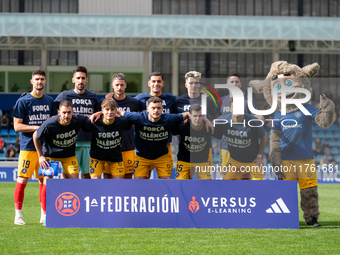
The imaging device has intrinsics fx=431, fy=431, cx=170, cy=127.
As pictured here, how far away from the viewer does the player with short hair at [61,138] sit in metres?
5.67

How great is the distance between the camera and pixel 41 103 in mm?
6141

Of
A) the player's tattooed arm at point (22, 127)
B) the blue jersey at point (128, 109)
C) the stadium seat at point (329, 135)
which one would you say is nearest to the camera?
the player's tattooed arm at point (22, 127)

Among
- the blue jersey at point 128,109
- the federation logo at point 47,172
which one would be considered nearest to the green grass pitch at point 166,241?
the federation logo at point 47,172

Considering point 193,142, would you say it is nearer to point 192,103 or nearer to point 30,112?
point 192,103

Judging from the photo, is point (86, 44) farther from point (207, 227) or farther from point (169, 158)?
point (207, 227)

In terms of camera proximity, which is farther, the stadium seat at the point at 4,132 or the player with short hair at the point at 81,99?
the stadium seat at the point at 4,132

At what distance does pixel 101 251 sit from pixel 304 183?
3138 millimetres

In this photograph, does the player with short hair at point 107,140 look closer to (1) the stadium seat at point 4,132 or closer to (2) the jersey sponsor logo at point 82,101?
(2) the jersey sponsor logo at point 82,101

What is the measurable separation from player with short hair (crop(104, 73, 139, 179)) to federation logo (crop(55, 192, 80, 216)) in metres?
0.92

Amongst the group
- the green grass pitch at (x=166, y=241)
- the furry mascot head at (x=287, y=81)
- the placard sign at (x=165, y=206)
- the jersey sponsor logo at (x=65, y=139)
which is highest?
the furry mascot head at (x=287, y=81)

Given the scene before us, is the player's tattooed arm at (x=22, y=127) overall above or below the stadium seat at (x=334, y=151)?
above

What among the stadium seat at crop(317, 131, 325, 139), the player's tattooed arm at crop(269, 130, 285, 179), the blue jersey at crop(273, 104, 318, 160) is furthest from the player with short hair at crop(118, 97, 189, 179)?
the stadium seat at crop(317, 131, 325, 139)

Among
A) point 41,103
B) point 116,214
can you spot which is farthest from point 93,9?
point 116,214

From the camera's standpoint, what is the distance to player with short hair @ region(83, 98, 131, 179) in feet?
19.2
